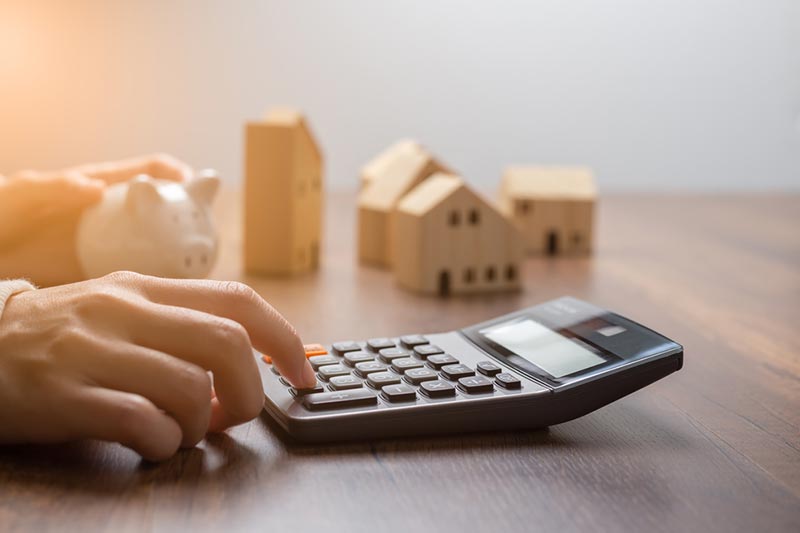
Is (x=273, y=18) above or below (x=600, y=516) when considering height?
above

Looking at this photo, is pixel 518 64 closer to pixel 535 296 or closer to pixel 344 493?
pixel 535 296

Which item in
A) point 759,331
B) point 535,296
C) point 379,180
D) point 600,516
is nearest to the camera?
point 600,516

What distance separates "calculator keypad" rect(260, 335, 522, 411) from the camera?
0.52 m

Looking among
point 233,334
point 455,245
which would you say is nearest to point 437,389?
point 233,334

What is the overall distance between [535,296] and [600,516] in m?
0.60

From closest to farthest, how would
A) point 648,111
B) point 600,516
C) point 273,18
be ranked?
→ point 600,516 → point 273,18 → point 648,111

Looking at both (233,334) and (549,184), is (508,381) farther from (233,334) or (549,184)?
(549,184)

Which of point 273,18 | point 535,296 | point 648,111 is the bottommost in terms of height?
point 535,296

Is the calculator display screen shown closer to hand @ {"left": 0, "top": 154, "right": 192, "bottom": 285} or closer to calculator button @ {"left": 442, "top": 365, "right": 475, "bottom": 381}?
calculator button @ {"left": 442, "top": 365, "right": 475, "bottom": 381}

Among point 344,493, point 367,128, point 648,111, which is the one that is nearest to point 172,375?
point 344,493

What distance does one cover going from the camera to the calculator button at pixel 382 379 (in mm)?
534

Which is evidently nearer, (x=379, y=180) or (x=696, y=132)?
(x=379, y=180)

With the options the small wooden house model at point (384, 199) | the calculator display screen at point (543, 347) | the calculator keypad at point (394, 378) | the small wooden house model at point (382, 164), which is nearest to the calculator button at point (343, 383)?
the calculator keypad at point (394, 378)

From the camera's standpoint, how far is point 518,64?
2.47 m
